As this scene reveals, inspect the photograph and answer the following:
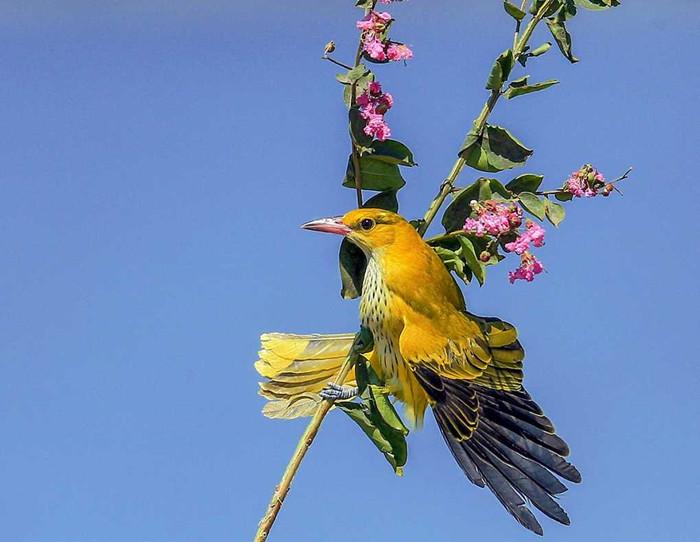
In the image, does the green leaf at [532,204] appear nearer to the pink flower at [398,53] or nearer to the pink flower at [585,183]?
the pink flower at [585,183]

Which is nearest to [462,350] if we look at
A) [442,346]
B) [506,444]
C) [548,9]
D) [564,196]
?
[442,346]

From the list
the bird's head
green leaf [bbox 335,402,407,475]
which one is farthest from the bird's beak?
green leaf [bbox 335,402,407,475]

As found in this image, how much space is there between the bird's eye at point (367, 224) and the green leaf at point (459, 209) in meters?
0.27

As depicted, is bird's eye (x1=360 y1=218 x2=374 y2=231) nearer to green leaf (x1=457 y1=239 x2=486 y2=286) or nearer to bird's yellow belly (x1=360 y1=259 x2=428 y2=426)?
bird's yellow belly (x1=360 y1=259 x2=428 y2=426)

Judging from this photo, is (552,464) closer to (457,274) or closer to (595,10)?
(457,274)

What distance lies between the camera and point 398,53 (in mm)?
3445

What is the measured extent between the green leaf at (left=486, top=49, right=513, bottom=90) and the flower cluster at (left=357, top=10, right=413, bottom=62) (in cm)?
36

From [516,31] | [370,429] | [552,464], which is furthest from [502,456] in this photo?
[516,31]

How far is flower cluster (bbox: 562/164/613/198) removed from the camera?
3.70 metres

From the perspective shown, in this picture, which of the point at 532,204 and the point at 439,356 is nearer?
the point at 532,204

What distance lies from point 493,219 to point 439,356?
0.65 meters

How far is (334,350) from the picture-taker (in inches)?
178

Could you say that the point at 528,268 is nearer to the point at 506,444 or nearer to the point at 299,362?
the point at 506,444

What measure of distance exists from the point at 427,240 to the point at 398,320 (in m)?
0.32
